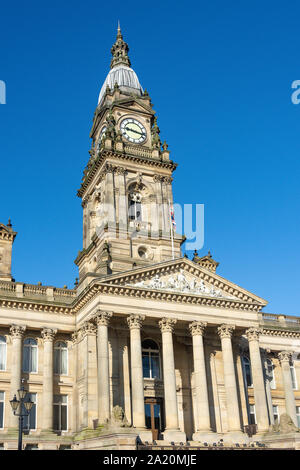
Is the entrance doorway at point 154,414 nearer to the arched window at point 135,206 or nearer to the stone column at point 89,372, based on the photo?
the stone column at point 89,372

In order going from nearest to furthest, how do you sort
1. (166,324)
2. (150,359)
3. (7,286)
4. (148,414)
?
(166,324), (148,414), (7,286), (150,359)

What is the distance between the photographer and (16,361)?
143ft

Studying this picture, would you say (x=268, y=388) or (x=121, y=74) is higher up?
(x=121, y=74)

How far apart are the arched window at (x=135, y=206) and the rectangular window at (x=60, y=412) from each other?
61.4 ft

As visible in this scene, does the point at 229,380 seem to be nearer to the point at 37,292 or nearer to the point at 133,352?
the point at 133,352

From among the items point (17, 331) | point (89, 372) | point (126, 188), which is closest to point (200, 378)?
point (89, 372)

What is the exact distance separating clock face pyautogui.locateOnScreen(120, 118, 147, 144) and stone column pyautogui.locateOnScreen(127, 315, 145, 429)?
23.1 metres

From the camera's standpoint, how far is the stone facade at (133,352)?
4166cm

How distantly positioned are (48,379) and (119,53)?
41.8 m

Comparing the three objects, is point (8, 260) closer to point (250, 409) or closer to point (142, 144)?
point (142, 144)

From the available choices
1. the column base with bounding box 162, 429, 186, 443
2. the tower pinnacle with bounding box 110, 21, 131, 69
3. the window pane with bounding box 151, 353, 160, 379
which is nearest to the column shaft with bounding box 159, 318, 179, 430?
the column base with bounding box 162, 429, 186, 443

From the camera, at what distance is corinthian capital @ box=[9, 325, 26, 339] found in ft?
145

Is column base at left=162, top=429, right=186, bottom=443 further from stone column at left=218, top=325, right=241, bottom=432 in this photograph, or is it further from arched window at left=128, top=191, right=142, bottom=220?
arched window at left=128, top=191, right=142, bottom=220
